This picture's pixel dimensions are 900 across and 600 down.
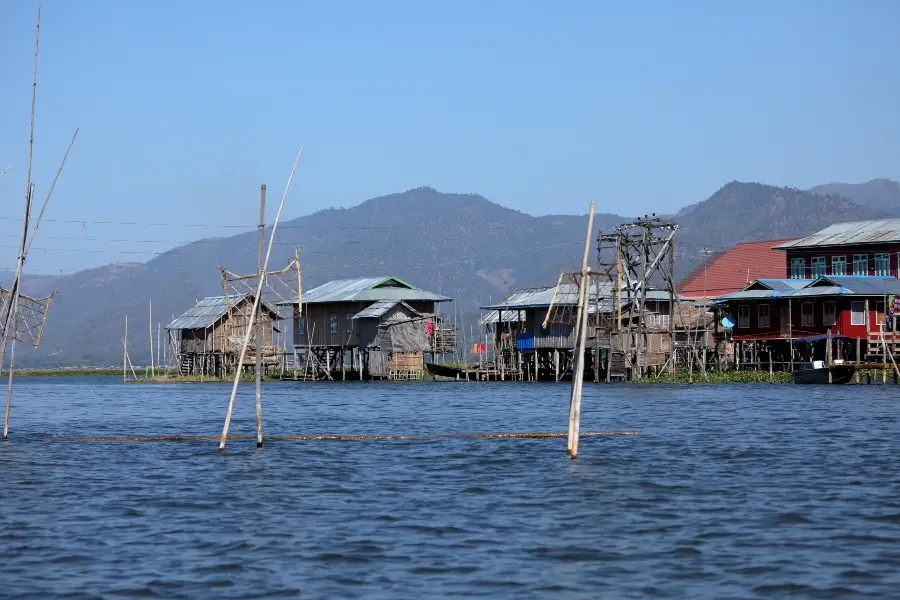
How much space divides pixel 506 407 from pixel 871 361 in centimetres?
2488

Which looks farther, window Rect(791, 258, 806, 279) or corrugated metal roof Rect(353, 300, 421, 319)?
window Rect(791, 258, 806, 279)

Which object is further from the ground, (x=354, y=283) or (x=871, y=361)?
(x=354, y=283)

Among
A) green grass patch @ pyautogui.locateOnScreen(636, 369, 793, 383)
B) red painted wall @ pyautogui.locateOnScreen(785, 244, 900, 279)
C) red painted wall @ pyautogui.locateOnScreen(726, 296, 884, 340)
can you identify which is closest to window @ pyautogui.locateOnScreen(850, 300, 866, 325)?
red painted wall @ pyautogui.locateOnScreen(726, 296, 884, 340)

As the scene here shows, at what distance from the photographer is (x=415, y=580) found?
12945 mm

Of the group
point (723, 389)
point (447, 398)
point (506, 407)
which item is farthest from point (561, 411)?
point (723, 389)

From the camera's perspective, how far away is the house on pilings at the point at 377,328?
262 ft

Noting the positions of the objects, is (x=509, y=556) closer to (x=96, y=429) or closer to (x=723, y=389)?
(x=96, y=429)

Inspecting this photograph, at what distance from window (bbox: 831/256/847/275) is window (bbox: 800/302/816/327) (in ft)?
39.2

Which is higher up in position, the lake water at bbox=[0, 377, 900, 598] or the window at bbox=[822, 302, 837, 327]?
the window at bbox=[822, 302, 837, 327]

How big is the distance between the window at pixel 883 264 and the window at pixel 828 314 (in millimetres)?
10744

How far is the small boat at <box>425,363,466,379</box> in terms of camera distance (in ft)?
270

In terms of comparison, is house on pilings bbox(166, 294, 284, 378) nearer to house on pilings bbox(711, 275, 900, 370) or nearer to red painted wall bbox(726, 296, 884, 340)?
red painted wall bbox(726, 296, 884, 340)

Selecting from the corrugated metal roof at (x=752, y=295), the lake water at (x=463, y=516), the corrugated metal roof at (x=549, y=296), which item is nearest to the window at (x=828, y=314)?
the corrugated metal roof at (x=752, y=295)

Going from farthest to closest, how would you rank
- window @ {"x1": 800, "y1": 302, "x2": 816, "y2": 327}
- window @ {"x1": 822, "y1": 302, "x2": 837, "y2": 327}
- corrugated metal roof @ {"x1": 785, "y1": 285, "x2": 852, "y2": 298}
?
window @ {"x1": 800, "y1": 302, "x2": 816, "y2": 327}
window @ {"x1": 822, "y1": 302, "x2": 837, "y2": 327}
corrugated metal roof @ {"x1": 785, "y1": 285, "x2": 852, "y2": 298}
